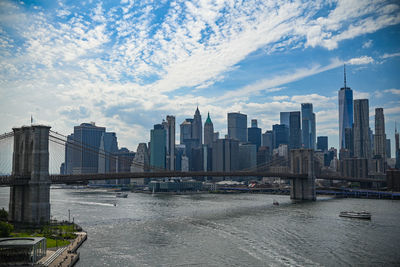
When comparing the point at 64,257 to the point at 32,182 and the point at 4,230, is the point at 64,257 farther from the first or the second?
the point at 32,182

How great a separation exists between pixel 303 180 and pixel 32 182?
235 ft

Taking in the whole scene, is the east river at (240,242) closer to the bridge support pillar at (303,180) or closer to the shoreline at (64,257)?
the shoreline at (64,257)

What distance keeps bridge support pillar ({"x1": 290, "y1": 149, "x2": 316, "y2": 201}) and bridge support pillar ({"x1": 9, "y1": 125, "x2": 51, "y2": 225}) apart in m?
69.0

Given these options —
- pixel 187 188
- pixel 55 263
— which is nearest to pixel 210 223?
pixel 55 263

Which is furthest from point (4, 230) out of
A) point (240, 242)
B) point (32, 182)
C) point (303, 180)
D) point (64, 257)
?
point (303, 180)

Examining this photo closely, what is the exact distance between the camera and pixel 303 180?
3784 inches

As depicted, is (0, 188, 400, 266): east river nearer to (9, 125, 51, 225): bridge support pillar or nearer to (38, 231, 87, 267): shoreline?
(38, 231, 87, 267): shoreline

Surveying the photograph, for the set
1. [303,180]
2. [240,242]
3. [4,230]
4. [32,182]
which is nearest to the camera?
[4,230]

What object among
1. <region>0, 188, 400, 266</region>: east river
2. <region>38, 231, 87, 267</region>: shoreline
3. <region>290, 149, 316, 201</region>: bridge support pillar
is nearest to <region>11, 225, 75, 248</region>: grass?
<region>38, 231, 87, 267</region>: shoreline

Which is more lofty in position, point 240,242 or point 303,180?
point 303,180

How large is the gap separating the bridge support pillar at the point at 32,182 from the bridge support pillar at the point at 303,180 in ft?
226

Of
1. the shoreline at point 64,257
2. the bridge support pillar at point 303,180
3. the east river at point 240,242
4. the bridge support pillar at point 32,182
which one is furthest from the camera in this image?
the bridge support pillar at point 303,180

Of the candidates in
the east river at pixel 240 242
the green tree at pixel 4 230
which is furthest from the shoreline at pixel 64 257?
the green tree at pixel 4 230

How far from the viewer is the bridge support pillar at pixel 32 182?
41.3 metres
